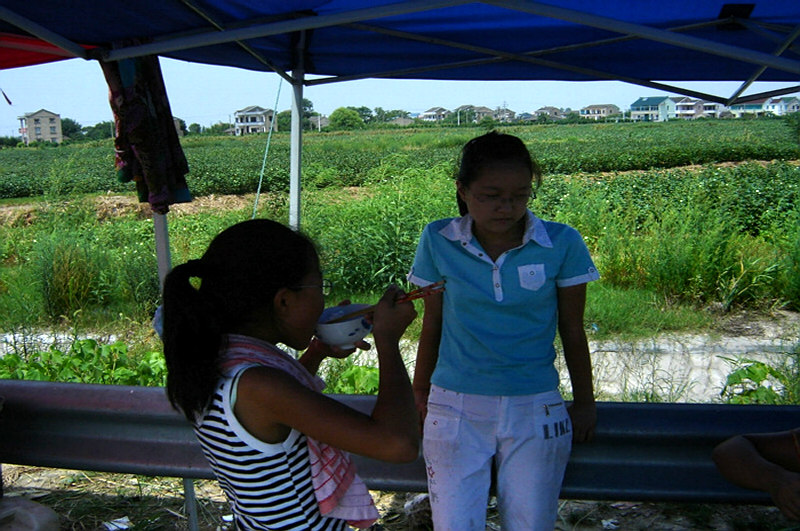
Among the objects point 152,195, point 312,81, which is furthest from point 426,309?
point 312,81

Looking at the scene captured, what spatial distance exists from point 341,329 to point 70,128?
75.6 meters

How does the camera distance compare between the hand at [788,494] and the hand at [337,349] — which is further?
the hand at [788,494]

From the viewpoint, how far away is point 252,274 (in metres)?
1.38

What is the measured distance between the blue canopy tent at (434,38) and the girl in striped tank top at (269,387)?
3.12 feet

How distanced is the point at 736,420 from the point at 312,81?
2337 mm

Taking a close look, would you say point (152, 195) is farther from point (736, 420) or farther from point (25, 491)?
point (736, 420)

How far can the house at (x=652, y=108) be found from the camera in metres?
81.9

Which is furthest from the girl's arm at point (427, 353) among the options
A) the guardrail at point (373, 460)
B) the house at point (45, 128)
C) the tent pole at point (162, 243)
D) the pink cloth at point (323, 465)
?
the house at point (45, 128)

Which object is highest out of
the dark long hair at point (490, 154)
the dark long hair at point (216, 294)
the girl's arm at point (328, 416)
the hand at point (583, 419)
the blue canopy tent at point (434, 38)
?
the blue canopy tent at point (434, 38)

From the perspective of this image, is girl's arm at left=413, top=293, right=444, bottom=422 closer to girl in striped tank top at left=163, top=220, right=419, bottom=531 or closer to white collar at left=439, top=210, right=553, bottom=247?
white collar at left=439, top=210, right=553, bottom=247

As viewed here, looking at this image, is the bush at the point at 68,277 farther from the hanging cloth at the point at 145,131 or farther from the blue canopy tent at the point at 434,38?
the hanging cloth at the point at 145,131

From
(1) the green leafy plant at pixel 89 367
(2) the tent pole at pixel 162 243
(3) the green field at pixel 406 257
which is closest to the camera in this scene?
(2) the tent pole at pixel 162 243

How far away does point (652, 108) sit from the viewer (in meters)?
85.6

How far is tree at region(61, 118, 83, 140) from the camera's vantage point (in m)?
67.7
